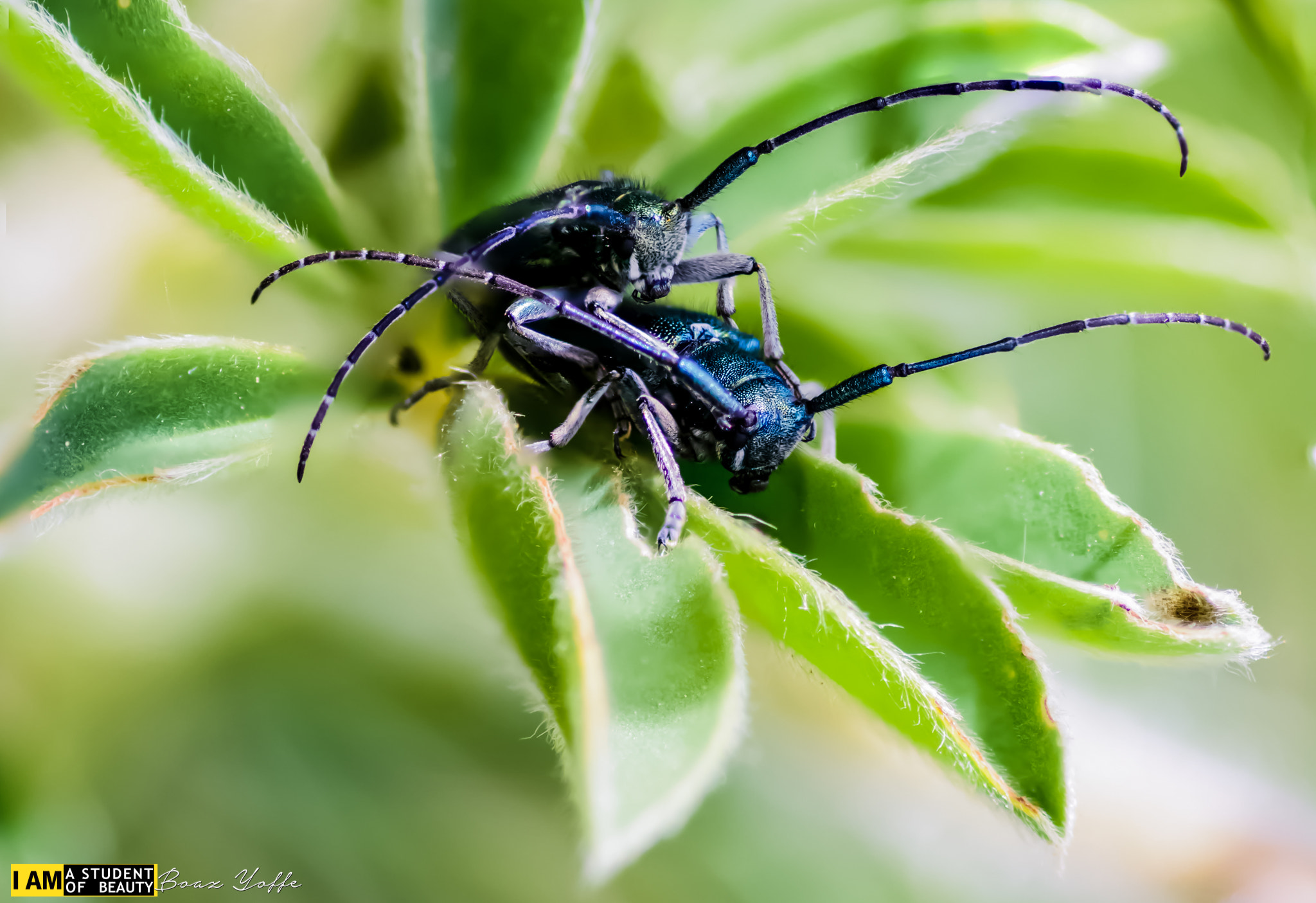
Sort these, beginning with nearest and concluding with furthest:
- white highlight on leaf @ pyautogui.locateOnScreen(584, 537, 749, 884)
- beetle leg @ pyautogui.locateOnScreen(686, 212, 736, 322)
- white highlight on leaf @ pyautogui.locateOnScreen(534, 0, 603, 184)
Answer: white highlight on leaf @ pyautogui.locateOnScreen(584, 537, 749, 884)
white highlight on leaf @ pyautogui.locateOnScreen(534, 0, 603, 184)
beetle leg @ pyautogui.locateOnScreen(686, 212, 736, 322)

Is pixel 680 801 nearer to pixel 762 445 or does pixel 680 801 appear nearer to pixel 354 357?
pixel 762 445

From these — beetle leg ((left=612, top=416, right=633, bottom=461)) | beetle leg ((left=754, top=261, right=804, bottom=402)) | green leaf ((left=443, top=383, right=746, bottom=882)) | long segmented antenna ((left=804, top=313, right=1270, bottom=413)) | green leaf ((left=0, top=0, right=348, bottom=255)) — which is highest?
green leaf ((left=0, top=0, right=348, bottom=255))

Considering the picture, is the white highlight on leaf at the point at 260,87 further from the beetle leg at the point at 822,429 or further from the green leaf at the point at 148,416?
the beetle leg at the point at 822,429

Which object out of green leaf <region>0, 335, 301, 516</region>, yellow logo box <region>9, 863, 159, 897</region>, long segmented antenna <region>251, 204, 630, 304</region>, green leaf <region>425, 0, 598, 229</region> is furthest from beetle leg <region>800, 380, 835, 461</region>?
yellow logo box <region>9, 863, 159, 897</region>

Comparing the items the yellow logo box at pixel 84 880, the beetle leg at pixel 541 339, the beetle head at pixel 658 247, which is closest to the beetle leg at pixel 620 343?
the beetle leg at pixel 541 339

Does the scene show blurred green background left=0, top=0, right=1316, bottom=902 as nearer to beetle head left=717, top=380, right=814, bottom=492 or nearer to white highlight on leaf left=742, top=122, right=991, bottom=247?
white highlight on leaf left=742, top=122, right=991, bottom=247

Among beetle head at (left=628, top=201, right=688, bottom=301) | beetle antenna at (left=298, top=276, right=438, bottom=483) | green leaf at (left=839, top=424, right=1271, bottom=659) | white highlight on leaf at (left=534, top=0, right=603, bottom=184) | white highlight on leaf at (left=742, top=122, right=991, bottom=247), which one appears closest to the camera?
green leaf at (left=839, top=424, right=1271, bottom=659)
